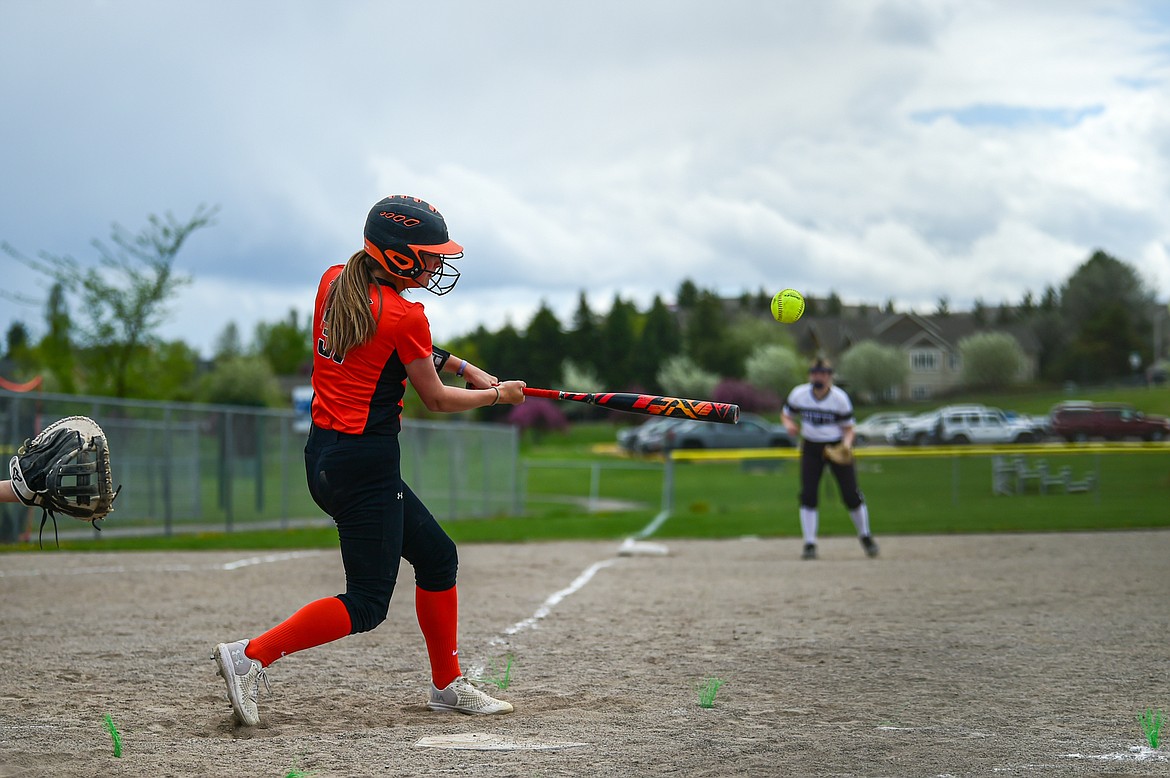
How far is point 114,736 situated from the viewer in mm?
4301

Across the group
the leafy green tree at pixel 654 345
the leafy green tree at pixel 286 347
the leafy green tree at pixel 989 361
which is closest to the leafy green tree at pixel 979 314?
the leafy green tree at pixel 989 361

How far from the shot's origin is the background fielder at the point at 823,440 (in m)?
12.6

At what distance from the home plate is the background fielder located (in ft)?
27.7

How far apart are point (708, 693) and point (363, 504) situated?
1734mm

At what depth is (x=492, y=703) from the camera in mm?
5098

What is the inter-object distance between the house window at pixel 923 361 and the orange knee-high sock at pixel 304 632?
140ft

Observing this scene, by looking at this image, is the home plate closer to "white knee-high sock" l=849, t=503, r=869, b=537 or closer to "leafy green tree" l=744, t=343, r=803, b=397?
"white knee-high sock" l=849, t=503, r=869, b=537

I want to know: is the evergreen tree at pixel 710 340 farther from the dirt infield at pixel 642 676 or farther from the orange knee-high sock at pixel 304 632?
the orange knee-high sock at pixel 304 632

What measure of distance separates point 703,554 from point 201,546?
6.92m

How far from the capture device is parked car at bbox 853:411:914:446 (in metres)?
47.2

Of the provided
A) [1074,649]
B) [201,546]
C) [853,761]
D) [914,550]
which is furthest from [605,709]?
[201,546]

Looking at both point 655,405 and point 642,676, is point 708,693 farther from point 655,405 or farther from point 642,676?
point 655,405

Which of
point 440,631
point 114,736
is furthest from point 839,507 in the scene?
point 114,736

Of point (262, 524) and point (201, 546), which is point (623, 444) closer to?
point (262, 524)
